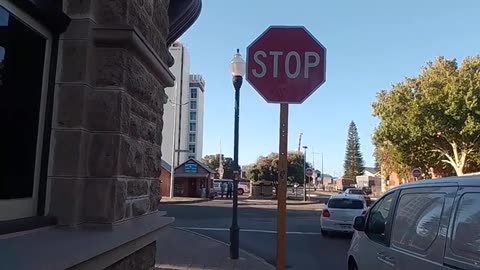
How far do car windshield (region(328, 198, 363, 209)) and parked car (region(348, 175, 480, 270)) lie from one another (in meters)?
11.8

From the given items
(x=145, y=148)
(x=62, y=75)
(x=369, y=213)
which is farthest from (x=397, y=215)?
(x=62, y=75)

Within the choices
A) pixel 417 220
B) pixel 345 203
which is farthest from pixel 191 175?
pixel 417 220

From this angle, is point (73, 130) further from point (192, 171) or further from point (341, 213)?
point (192, 171)

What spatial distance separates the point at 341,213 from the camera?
17812 mm

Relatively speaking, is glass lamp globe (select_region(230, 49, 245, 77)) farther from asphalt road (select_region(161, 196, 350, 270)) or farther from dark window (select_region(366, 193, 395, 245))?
dark window (select_region(366, 193, 395, 245))

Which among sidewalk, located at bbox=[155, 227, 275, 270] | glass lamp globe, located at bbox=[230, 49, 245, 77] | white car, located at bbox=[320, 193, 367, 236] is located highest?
glass lamp globe, located at bbox=[230, 49, 245, 77]

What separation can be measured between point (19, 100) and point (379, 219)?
14.5ft

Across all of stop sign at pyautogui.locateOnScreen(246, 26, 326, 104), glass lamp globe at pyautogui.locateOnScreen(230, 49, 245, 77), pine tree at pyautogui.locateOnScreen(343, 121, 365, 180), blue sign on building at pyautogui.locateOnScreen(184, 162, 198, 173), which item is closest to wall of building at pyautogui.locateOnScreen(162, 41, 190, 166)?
blue sign on building at pyautogui.locateOnScreen(184, 162, 198, 173)

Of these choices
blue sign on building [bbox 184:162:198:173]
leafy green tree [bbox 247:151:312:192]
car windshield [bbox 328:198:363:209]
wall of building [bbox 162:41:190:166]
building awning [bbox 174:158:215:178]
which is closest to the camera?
car windshield [bbox 328:198:363:209]

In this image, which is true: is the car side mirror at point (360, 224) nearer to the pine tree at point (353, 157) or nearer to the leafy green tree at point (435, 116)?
the leafy green tree at point (435, 116)

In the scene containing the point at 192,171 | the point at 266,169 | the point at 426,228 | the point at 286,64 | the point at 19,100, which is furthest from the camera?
the point at 266,169

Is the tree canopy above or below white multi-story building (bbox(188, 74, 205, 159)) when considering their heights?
below

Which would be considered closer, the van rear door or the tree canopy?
the van rear door

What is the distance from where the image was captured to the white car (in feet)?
58.0
